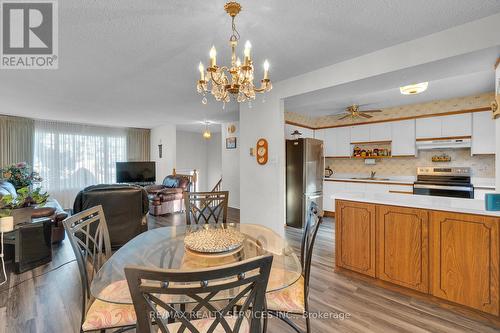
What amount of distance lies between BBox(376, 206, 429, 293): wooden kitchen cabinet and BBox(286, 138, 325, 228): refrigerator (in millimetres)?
2113

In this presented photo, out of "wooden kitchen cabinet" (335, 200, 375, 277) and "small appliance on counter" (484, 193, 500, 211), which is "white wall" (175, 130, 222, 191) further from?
"small appliance on counter" (484, 193, 500, 211)

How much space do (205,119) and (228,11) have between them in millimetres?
4538

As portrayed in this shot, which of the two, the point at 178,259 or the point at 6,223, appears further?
the point at 6,223

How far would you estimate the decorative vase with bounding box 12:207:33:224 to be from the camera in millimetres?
2717

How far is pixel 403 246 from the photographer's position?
225 cm

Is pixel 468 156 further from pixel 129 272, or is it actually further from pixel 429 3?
pixel 129 272

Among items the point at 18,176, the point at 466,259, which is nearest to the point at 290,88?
the point at 466,259

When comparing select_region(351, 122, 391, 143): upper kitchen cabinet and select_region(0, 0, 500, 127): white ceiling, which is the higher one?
select_region(0, 0, 500, 127): white ceiling

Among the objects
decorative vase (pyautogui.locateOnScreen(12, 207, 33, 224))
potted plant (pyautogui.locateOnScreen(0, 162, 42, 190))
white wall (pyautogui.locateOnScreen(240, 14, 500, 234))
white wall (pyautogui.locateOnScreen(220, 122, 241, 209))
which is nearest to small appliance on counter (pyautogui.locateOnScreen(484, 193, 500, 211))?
white wall (pyautogui.locateOnScreen(240, 14, 500, 234))

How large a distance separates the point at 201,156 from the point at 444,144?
286 inches

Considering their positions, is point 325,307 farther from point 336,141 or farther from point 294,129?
point 336,141

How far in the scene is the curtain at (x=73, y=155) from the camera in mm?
6250

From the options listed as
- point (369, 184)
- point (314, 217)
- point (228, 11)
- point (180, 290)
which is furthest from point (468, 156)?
point (180, 290)

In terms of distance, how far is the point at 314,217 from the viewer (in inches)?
65.4
